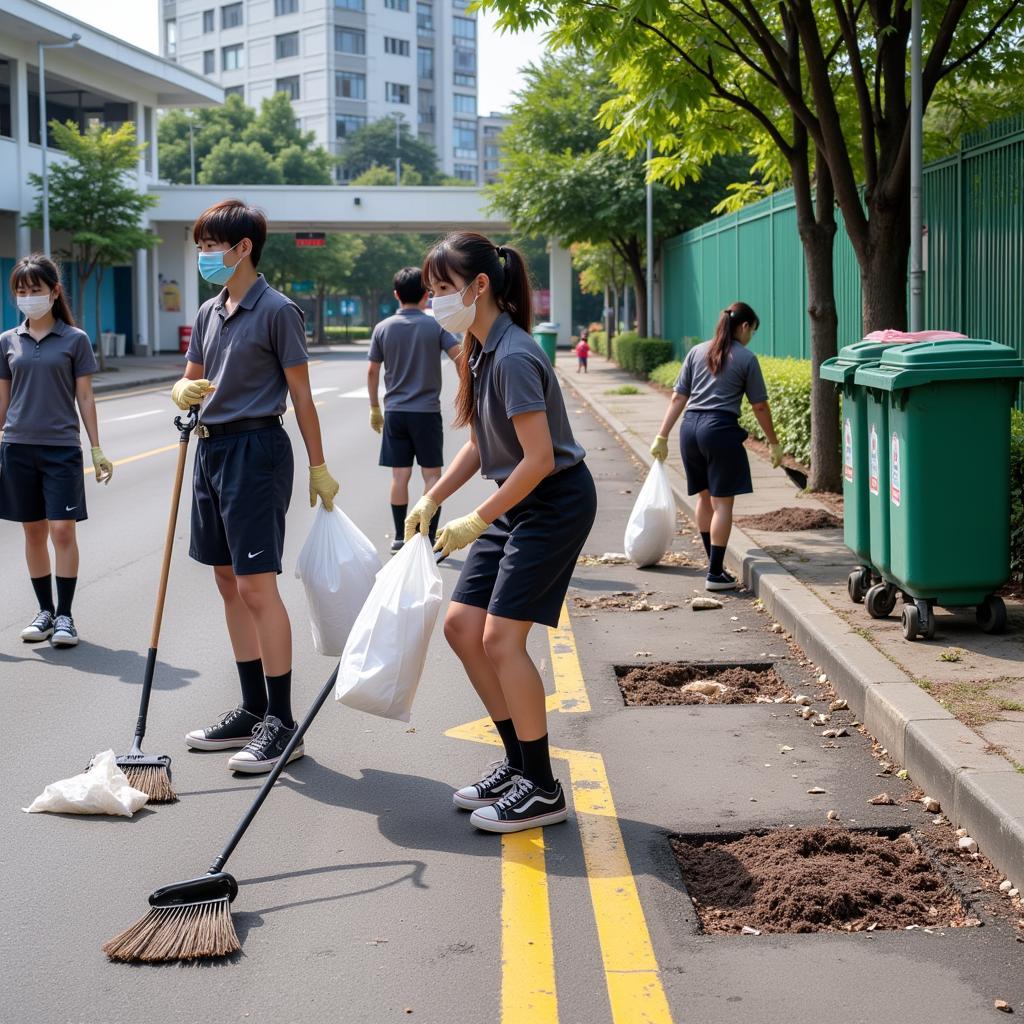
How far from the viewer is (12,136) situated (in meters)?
40.0

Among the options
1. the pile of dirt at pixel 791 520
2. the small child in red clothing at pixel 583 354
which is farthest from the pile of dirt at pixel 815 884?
the small child in red clothing at pixel 583 354

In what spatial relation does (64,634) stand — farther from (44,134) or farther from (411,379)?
(44,134)

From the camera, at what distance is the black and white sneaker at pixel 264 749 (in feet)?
17.1

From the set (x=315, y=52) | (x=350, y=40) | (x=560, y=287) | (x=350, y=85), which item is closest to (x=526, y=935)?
(x=560, y=287)

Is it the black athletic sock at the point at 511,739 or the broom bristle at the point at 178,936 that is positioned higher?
the black athletic sock at the point at 511,739

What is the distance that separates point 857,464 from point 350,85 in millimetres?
106969

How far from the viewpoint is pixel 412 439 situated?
956cm

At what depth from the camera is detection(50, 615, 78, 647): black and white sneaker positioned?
7270mm

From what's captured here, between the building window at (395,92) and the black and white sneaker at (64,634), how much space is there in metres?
109

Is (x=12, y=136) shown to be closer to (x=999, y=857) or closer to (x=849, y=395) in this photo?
(x=849, y=395)

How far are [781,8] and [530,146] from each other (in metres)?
25.4

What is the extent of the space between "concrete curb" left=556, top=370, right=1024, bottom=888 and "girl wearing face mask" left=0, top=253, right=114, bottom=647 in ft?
12.2

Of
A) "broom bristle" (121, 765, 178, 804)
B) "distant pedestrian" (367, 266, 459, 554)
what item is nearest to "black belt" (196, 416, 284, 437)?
"broom bristle" (121, 765, 178, 804)

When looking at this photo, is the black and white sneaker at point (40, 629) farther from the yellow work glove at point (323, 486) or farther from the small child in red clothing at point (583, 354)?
the small child in red clothing at point (583, 354)
